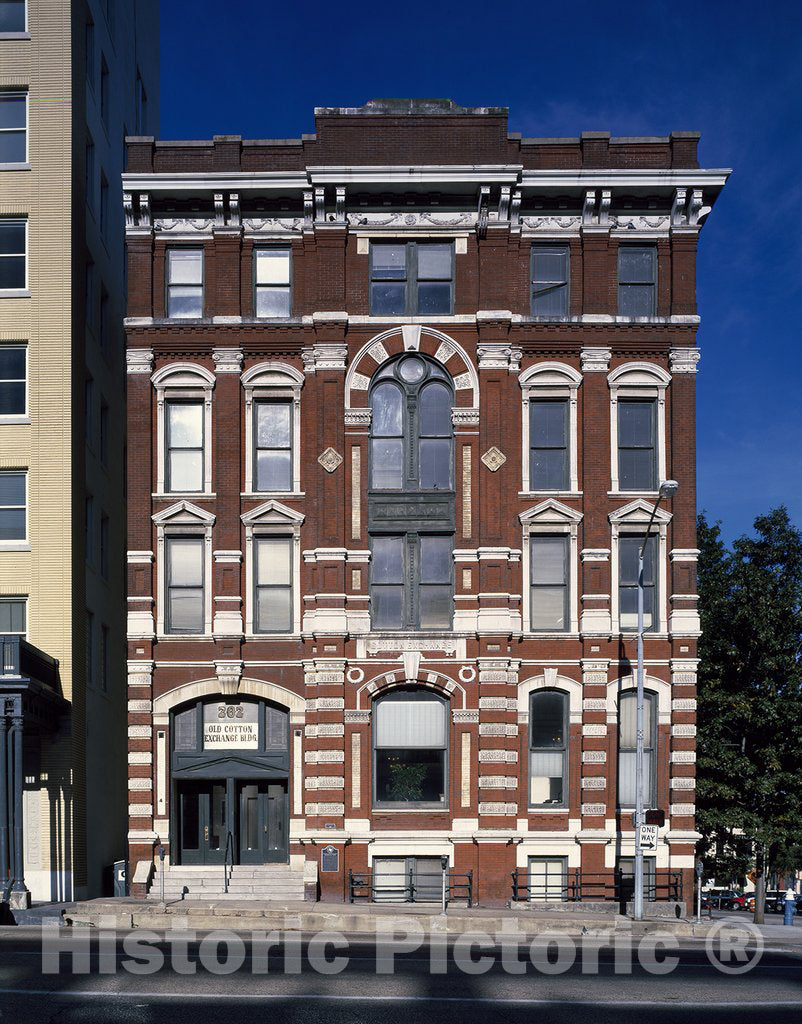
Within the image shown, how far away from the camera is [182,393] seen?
33.4 metres

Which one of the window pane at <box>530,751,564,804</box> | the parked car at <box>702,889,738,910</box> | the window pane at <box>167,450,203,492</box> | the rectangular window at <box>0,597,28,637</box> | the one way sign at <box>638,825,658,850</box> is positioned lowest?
the parked car at <box>702,889,738,910</box>

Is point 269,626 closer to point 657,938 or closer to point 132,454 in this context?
point 132,454

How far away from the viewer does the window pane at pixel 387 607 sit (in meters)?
32.8

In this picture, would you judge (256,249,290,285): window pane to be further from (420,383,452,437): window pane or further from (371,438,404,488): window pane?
(371,438,404,488): window pane

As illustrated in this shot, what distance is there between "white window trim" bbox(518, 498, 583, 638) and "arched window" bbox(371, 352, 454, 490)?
7.69 ft

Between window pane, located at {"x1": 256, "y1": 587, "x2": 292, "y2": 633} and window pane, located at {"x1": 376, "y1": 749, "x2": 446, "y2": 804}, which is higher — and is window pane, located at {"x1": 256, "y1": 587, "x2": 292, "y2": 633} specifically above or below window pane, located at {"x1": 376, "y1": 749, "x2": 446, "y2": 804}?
above

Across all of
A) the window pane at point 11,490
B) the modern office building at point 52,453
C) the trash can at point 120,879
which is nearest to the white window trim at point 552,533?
the modern office building at point 52,453

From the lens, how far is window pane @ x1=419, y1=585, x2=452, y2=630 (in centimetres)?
3275

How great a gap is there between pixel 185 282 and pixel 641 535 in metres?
13.6

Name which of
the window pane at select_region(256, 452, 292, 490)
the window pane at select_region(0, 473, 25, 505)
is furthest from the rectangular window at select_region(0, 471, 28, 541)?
the window pane at select_region(256, 452, 292, 490)

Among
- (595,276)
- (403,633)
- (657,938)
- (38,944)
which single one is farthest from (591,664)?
(38,944)

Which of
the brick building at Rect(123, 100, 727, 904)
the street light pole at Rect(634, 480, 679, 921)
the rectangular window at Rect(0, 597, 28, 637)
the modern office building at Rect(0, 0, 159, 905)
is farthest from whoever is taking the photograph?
the rectangular window at Rect(0, 597, 28, 637)

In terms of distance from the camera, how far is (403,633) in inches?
1273

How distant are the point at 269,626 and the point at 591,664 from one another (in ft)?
27.0
